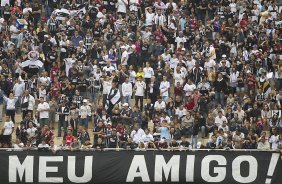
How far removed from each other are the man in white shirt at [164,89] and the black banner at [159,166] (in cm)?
660

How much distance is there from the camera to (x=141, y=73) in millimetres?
39156

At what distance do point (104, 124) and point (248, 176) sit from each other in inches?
231

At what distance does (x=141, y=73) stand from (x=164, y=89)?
4.16 ft

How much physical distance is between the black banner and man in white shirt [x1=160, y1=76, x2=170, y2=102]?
6.60 meters

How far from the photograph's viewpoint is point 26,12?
42.2 meters

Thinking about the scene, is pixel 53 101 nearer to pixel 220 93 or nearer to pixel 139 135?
pixel 139 135

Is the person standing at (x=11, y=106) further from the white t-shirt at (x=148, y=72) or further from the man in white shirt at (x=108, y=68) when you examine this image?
the white t-shirt at (x=148, y=72)

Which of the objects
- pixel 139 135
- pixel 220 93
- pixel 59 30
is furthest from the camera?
pixel 59 30

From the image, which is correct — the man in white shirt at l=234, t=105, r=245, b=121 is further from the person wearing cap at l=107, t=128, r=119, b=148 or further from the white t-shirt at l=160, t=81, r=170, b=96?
the person wearing cap at l=107, t=128, r=119, b=148

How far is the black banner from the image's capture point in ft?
104

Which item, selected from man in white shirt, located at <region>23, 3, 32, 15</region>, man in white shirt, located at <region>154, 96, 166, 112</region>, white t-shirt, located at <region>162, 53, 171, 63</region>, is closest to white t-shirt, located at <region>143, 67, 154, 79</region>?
white t-shirt, located at <region>162, 53, 171, 63</region>

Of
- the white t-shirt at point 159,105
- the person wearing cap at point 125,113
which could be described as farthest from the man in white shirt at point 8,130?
the white t-shirt at point 159,105

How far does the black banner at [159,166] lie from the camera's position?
31.7 m

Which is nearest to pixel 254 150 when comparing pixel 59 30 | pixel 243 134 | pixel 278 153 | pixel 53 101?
pixel 278 153
